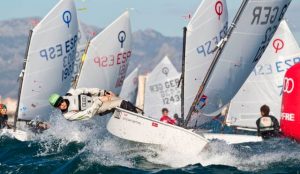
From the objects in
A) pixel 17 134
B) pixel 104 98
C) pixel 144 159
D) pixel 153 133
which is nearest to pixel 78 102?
pixel 104 98

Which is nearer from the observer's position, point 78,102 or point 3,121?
point 78,102

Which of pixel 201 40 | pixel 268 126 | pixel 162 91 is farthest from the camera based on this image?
pixel 162 91

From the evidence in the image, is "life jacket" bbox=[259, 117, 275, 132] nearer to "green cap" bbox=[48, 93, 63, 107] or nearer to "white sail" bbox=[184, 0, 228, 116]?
"white sail" bbox=[184, 0, 228, 116]

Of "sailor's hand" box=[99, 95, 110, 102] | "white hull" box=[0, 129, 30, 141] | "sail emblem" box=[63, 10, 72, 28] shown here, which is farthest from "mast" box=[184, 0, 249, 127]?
"sail emblem" box=[63, 10, 72, 28]

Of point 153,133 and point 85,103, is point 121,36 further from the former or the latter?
point 153,133

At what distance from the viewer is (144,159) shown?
55.6 ft

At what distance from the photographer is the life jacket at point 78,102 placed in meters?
17.9

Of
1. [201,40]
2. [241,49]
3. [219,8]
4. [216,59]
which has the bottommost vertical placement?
[216,59]

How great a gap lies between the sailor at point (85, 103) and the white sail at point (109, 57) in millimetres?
11857

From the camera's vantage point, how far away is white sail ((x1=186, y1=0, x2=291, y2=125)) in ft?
67.2

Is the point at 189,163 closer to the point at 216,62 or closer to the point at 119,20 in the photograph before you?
the point at 216,62

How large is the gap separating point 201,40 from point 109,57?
909 centimetres

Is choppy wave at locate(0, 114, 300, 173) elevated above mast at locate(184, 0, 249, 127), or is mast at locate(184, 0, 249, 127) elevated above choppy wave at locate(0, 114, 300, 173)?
mast at locate(184, 0, 249, 127)

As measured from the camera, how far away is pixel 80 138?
21.8 m
